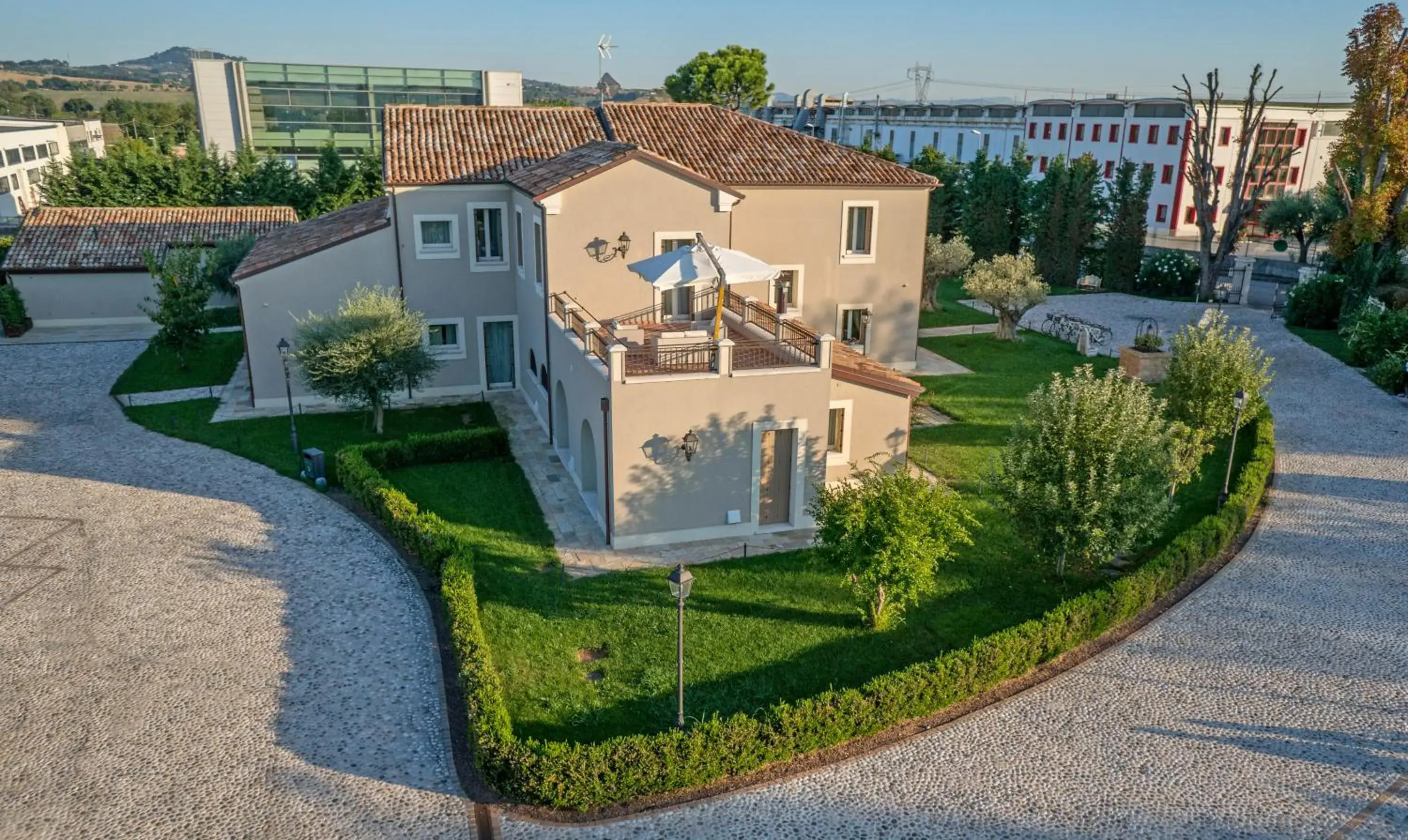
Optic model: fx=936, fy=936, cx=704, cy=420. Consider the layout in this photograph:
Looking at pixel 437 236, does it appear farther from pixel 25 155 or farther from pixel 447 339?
pixel 25 155

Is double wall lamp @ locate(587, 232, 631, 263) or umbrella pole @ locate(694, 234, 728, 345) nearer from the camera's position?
umbrella pole @ locate(694, 234, 728, 345)

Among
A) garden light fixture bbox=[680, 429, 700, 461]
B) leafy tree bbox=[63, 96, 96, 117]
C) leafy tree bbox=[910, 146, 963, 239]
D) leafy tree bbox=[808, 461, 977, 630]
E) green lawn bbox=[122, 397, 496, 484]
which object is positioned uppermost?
Result: leafy tree bbox=[63, 96, 96, 117]

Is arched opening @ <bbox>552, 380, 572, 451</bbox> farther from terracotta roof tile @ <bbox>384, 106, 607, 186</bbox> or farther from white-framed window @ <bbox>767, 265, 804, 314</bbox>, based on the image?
white-framed window @ <bbox>767, 265, 804, 314</bbox>

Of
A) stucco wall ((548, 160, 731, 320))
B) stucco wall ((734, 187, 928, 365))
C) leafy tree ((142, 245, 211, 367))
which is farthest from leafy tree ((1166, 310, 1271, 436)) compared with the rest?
leafy tree ((142, 245, 211, 367))

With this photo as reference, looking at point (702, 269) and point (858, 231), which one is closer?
point (702, 269)

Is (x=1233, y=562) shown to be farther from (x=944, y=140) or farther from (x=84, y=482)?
(x=944, y=140)

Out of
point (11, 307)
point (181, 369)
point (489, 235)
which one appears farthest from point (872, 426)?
point (11, 307)

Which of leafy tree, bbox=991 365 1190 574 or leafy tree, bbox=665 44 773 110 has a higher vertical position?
leafy tree, bbox=665 44 773 110
